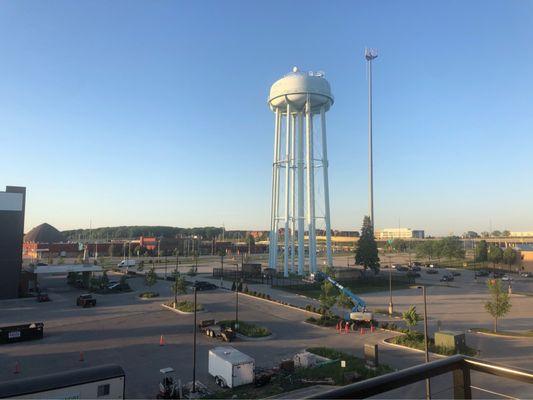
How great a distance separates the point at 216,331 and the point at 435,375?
37.5 metres

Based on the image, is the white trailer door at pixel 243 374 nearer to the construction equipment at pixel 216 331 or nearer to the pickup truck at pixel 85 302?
the construction equipment at pixel 216 331

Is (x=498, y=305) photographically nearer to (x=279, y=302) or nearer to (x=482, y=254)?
(x=279, y=302)

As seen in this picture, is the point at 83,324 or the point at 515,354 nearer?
the point at 515,354

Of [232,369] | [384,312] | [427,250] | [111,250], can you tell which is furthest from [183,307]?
[111,250]

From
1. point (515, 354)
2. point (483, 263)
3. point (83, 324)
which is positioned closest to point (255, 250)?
point (483, 263)

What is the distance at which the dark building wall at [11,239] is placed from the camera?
6250 centimetres

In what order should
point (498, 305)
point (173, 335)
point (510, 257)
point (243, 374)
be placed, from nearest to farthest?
1. point (243, 374)
2. point (173, 335)
3. point (498, 305)
4. point (510, 257)

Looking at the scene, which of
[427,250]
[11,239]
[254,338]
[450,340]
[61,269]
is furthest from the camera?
[427,250]

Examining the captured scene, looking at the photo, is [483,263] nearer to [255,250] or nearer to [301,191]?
[301,191]

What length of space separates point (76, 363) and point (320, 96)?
221 ft

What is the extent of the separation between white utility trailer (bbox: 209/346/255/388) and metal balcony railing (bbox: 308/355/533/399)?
78.4 feet

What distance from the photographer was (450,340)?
3331 centimetres

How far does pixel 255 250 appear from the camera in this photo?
19288 centimetres

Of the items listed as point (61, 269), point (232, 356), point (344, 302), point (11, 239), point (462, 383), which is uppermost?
point (11, 239)
